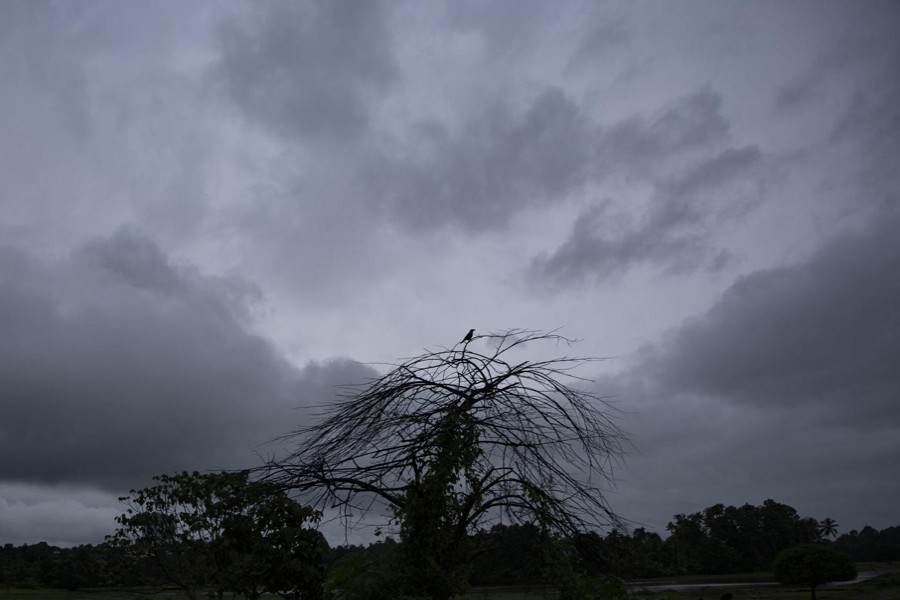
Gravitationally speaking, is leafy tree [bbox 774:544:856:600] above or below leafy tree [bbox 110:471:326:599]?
below

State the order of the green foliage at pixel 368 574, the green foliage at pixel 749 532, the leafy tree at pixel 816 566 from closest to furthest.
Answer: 1. the green foliage at pixel 368 574
2. the leafy tree at pixel 816 566
3. the green foliage at pixel 749 532

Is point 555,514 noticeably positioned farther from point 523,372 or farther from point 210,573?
point 210,573

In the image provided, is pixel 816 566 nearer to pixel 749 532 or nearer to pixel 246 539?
pixel 246 539

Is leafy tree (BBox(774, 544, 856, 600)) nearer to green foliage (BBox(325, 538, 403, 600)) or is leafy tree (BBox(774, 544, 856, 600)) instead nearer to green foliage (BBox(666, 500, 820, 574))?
green foliage (BBox(325, 538, 403, 600))

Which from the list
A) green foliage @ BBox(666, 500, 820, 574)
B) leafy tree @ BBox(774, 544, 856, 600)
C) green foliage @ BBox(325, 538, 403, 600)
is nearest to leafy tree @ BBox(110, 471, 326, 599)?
green foliage @ BBox(325, 538, 403, 600)

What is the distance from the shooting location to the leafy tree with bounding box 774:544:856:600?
3578 centimetres

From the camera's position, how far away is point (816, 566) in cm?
3597

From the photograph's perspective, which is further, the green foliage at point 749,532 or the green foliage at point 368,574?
the green foliage at point 749,532

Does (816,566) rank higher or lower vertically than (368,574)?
lower

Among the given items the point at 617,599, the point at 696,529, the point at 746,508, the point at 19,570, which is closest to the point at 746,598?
the point at 617,599

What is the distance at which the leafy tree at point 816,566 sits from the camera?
35.8m

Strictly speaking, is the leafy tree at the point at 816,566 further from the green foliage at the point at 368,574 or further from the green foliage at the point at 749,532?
the green foliage at the point at 749,532

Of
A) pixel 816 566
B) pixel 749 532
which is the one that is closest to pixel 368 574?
pixel 816 566

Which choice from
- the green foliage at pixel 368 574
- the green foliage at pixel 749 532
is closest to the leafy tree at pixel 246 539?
the green foliage at pixel 368 574
